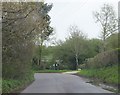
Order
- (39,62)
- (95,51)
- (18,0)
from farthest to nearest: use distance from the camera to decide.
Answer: (39,62), (95,51), (18,0)

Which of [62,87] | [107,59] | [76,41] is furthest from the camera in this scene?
[76,41]

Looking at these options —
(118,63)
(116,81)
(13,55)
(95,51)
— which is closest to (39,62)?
(95,51)

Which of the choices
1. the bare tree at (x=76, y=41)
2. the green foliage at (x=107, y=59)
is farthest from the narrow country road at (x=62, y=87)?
the bare tree at (x=76, y=41)

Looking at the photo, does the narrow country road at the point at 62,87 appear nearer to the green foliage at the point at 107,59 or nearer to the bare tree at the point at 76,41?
the green foliage at the point at 107,59

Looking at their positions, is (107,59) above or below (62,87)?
above

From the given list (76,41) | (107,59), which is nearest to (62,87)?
(107,59)

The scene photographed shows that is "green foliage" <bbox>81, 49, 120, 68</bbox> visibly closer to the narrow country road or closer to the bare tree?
the narrow country road

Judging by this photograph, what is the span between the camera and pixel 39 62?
110 meters

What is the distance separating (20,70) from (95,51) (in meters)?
67.5

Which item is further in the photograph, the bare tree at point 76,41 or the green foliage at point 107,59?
the bare tree at point 76,41

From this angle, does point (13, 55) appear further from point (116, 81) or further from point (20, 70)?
point (116, 81)

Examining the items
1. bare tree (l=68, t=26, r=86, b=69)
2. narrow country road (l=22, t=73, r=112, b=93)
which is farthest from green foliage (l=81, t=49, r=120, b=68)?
bare tree (l=68, t=26, r=86, b=69)

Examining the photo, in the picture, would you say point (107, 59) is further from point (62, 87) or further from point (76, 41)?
point (76, 41)

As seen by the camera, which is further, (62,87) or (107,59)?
(107,59)
